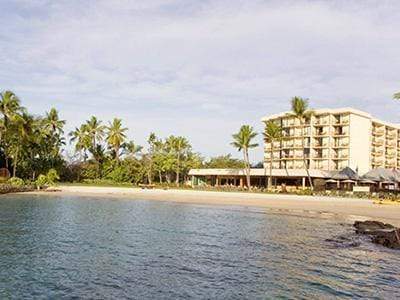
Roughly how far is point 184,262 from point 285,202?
35.7 meters

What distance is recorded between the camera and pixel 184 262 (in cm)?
1667

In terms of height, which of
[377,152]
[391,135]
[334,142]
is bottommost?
[377,152]

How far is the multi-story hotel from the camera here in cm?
9906

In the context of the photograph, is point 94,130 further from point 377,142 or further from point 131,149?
point 377,142

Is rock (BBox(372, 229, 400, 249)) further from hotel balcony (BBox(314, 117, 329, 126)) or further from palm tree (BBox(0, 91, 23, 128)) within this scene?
hotel balcony (BBox(314, 117, 329, 126))

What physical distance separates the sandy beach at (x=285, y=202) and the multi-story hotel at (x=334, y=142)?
147 ft

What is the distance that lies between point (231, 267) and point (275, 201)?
36440 mm

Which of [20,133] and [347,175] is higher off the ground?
[20,133]

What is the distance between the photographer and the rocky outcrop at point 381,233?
22.7 metres

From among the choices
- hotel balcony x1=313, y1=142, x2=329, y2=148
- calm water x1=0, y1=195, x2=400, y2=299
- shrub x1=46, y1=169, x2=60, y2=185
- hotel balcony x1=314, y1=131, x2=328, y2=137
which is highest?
hotel balcony x1=314, y1=131, x2=328, y2=137

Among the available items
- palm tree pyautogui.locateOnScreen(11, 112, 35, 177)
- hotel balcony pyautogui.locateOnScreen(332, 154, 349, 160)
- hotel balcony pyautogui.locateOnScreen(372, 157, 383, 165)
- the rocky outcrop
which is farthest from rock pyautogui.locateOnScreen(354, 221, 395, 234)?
hotel balcony pyautogui.locateOnScreen(372, 157, 383, 165)

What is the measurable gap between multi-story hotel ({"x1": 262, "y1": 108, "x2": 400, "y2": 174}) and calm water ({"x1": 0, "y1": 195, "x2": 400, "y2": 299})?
74.0 meters

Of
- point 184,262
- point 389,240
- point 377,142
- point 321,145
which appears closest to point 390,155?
point 377,142

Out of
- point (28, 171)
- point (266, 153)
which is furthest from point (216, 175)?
point (28, 171)
